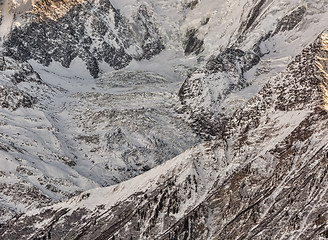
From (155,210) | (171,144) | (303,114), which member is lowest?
(171,144)

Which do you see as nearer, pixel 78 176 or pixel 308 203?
pixel 308 203

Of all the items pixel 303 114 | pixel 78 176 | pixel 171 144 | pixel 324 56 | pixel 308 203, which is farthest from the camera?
pixel 171 144

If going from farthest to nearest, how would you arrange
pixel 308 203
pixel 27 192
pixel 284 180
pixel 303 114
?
pixel 27 192 → pixel 303 114 → pixel 284 180 → pixel 308 203

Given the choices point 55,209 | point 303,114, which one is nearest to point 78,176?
point 55,209

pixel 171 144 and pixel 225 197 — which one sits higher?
pixel 225 197

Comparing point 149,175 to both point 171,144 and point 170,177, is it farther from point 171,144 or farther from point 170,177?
point 171,144

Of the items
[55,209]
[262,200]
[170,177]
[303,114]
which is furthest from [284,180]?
[55,209]
